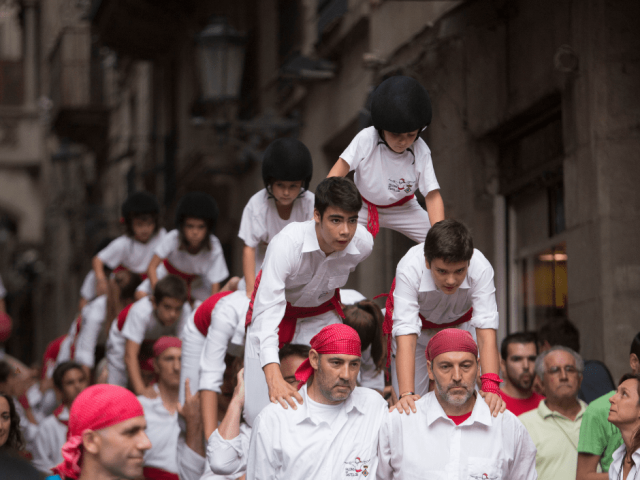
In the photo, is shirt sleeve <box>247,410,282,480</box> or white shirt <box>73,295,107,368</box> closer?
shirt sleeve <box>247,410,282,480</box>

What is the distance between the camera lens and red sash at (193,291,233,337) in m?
8.23

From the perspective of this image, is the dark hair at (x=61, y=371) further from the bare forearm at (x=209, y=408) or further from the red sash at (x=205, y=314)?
the bare forearm at (x=209, y=408)

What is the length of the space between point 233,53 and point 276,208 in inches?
218

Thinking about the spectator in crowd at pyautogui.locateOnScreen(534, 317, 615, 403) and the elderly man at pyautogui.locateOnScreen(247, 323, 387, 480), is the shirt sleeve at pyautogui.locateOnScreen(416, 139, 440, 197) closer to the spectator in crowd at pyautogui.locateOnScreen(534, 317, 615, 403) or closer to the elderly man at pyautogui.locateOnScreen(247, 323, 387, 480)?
the elderly man at pyautogui.locateOnScreen(247, 323, 387, 480)

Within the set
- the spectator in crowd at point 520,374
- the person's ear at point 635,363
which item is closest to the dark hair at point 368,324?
the spectator in crowd at point 520,374

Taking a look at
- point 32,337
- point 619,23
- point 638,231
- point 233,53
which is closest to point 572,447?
point 638,231

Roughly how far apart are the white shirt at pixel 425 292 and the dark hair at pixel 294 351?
0.87 metres

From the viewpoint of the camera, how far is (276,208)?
7602 millimetres

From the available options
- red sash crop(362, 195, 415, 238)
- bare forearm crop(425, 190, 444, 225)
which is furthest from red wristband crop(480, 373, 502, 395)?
red sash crop(362, 195, 415, 238)

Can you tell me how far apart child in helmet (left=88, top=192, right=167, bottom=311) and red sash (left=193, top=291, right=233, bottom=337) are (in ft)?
9.50

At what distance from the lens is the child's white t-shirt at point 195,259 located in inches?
386

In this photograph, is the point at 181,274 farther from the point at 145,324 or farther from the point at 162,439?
the point at 162,439

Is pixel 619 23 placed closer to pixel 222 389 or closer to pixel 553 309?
pixel 553 309

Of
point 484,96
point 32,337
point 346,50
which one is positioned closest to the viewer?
point 484,96
